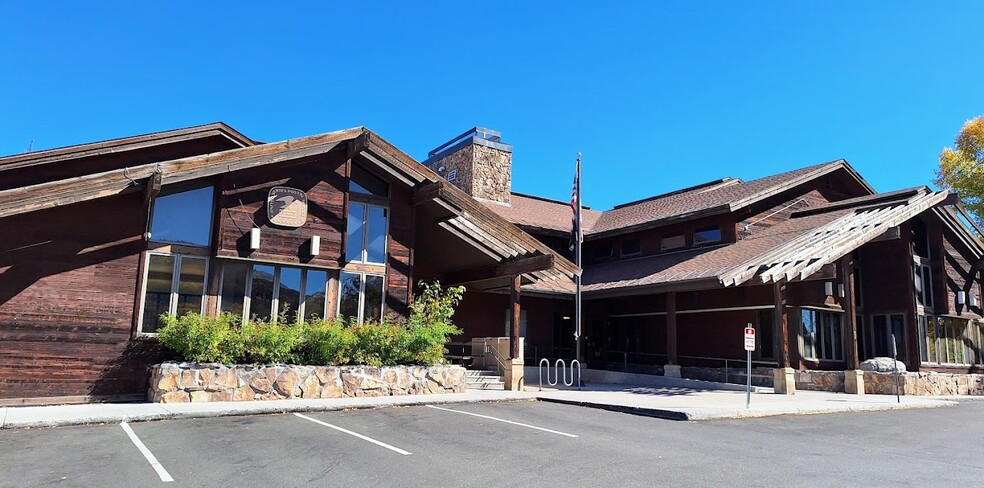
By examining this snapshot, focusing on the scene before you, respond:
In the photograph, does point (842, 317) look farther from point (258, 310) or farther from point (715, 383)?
point (258, 310)

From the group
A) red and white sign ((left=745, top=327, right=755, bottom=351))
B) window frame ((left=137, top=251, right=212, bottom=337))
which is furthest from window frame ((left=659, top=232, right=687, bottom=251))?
window frame ((left=137, top=251, right=212, bottom=337))

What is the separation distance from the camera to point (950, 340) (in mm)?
24766

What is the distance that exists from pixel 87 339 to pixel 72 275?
4.25 feet

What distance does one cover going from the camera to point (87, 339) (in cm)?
1350

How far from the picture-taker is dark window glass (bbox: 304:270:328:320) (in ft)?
52.1

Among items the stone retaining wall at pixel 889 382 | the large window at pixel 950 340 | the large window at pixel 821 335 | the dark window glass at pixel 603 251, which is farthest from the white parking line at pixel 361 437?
the large window at pixel 950 340

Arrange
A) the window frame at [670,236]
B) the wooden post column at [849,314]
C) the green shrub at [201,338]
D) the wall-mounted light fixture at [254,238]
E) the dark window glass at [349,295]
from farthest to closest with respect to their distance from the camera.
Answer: the window frame at [670,236] → the wooden post column at [849,314] → the dark window glass at [349,295] → the wall-mounted light fixture at [254,238] → the green shrub at [201,338]

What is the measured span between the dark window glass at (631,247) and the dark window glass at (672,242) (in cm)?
111

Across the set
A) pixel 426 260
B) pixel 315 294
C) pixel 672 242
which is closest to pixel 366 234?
pixel 315 294

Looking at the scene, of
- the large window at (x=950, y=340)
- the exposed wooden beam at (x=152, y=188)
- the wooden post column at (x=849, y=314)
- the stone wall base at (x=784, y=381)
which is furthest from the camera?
the large window at (x=950, y=340)

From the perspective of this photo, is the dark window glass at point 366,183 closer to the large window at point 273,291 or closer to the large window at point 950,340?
the large window at point 273,291

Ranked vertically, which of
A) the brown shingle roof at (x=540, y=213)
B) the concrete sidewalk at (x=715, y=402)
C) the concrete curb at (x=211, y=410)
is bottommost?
the concrete curb at (x=211, y=410)

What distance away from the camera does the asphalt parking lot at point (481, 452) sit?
6922 mm

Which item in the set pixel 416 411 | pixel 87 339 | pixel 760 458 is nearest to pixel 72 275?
pixel 87 339
